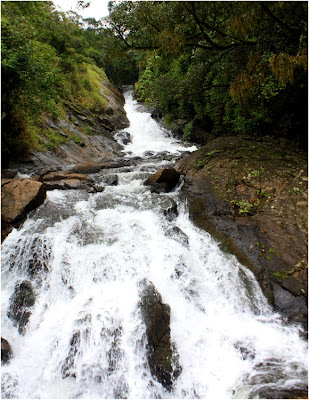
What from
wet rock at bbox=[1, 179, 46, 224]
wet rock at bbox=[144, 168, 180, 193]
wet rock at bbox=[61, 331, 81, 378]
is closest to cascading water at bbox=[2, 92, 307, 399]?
wet rock at bbox=[61, 331, 81, 378]

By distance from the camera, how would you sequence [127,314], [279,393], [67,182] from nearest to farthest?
[279,393]
[127,314]
[67,182]

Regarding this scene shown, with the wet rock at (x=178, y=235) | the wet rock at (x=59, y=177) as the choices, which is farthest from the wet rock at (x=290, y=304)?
the wet rock at (x=59, y=177)

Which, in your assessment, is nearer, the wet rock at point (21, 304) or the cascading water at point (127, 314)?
the cascading water at point (127, 314)

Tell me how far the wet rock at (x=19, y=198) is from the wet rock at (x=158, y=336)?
371 centimetres

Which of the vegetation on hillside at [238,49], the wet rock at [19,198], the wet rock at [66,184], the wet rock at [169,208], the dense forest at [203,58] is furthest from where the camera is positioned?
the wet rock at [66,184]

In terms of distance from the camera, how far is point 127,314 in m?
4.19

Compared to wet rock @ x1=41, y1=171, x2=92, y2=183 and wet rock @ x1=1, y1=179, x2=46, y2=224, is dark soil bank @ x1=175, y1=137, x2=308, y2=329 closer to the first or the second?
wet rock @ x1=41, y1=171, x2=92, y2=183

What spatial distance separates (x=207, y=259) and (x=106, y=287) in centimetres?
238

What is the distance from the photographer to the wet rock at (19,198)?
19.0 feet

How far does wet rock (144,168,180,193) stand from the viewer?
7.96 metres

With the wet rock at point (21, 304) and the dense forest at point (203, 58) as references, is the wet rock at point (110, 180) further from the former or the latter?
the wet rock at point (21, 304)

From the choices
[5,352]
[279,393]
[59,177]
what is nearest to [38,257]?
[5,352]

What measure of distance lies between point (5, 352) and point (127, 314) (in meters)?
2.05

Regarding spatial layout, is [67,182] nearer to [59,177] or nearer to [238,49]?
[59,177]
